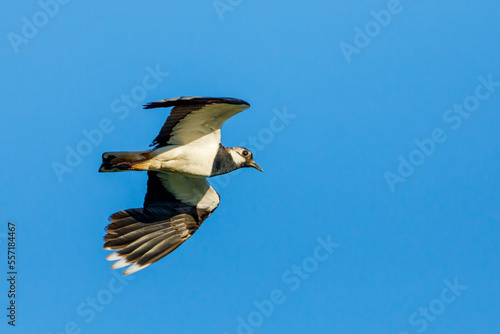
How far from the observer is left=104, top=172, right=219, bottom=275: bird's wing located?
11.8m

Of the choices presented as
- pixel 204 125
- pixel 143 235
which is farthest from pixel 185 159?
pixel 143 235

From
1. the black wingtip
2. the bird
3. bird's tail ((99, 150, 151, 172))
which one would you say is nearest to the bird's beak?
the bird

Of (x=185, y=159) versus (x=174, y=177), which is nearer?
(x=185, y=159)

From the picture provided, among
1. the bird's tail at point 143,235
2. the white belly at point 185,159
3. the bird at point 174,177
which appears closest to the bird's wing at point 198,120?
the bird at point 174,177

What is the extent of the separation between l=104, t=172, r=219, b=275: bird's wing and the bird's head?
75cm

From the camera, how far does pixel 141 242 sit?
39.1 feet

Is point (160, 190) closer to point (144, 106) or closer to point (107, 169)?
point (107, 169)

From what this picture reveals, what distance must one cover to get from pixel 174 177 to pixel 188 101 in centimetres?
250

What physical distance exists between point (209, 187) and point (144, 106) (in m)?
3.08

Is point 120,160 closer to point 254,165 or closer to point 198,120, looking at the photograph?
point 198,120

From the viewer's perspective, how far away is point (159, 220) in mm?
12227

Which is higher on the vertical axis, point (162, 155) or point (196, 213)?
point (162, 155)

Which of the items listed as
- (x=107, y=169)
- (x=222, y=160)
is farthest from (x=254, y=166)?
(x=107, y=169)

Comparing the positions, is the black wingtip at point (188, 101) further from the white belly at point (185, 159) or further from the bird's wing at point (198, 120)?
the white belly at point (185, 159)
